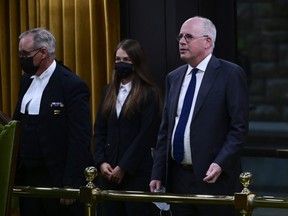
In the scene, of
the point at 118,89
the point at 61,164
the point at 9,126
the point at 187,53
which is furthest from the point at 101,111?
the point at 9,126

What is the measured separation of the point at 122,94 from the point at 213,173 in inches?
56.5

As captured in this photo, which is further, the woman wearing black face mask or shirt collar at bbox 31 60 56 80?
the woman wearing black face mask

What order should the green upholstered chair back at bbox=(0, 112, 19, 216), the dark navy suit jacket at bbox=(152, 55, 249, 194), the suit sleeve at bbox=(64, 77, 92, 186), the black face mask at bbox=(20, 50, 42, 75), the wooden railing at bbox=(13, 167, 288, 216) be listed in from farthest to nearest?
the black face mask at bbox=(20, 50, 42, 75), the suit sleeve at bbox=(64, 77, 92, 186), the dark navy suit jacket at bbox=(152, 55, 249, 194), the wooden railing at bbox=(13, 167, 288, 216), the green upholstered chair back at bbox=(0, 112, 19, 216)

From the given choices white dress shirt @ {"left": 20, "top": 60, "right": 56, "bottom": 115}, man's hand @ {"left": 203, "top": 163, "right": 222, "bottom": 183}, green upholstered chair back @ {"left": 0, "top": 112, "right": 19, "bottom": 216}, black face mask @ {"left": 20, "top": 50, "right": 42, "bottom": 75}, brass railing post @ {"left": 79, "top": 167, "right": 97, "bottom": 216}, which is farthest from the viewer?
black face mask @ {"left": 20, "top": 50, "right": 42, "bottom": 75}

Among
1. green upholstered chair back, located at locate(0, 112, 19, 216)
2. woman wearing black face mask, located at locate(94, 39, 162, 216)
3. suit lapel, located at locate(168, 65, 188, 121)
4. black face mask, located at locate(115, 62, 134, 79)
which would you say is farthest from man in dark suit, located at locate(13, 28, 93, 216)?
green upholstered chair back, located at locate(0, 112, 19, 216)

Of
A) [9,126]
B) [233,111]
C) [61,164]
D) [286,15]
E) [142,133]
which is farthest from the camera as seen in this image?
[286,15]

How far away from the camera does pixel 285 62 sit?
259 inches

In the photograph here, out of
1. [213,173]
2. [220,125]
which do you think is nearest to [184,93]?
[220,125]

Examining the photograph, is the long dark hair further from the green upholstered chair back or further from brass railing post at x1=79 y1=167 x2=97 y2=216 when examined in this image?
the green upholstered chair back

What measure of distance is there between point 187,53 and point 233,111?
468mm

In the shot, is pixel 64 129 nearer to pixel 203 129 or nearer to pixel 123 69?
pixel 123 69

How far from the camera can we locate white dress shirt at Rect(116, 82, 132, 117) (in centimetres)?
587

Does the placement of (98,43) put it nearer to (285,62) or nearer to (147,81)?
(147,81)

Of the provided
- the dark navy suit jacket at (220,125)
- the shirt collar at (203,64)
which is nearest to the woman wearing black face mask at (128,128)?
the dark navy suit jacket at (220,125)
